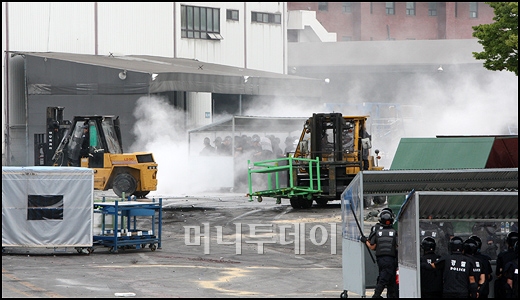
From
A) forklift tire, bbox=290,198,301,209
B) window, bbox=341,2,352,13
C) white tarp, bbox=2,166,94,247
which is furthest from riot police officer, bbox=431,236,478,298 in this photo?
window, bbox=341,2,352,13

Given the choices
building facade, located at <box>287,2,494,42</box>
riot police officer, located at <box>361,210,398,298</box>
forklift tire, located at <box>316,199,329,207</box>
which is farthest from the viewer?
building facade, located at <box>287,2,494,42</box>

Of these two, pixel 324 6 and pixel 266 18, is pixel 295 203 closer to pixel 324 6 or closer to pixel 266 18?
pixel 266 18

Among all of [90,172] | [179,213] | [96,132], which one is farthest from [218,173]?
[90,172]

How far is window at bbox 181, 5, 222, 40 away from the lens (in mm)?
52162

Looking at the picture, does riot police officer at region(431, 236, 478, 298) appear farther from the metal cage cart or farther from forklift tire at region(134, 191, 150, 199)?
forklift tire at region(134, 191, 150, 199)

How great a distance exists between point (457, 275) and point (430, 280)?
0.43 metres

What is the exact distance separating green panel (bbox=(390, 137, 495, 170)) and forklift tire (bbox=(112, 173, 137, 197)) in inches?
511

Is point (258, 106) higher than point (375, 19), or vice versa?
point (375, 19)

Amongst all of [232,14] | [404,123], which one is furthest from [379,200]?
[404,123]

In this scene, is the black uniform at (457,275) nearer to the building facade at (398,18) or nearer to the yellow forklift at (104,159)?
the yellow forklift at (104,159)

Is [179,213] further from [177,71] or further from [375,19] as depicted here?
[375,19]

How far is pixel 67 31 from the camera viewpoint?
47.6 meters

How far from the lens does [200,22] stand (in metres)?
Answer: 53.0

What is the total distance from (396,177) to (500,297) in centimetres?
293
